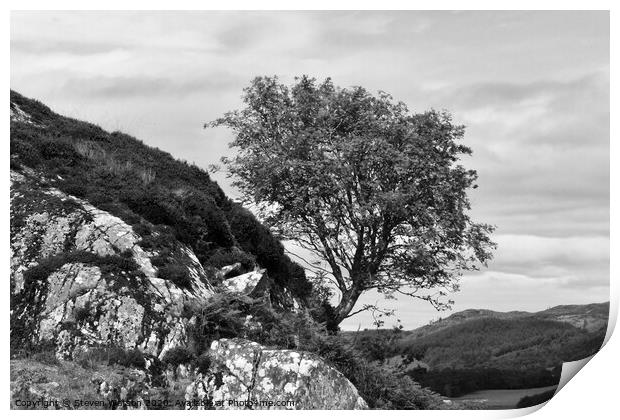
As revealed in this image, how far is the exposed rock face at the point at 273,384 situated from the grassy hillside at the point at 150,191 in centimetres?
326

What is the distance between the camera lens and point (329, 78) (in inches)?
1012

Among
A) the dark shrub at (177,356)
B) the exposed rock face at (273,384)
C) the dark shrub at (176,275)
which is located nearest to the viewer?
the exposed rock face at (273,384)

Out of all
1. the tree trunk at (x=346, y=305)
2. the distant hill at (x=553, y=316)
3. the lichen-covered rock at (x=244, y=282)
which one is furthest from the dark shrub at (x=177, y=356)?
the distant hill at (x=553, y=316)

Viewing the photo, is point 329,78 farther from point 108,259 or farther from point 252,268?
point 108,259

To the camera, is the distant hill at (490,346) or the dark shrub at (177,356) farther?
the distant hill at (490,346)

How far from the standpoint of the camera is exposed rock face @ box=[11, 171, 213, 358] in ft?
56.7

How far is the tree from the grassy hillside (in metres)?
1.49

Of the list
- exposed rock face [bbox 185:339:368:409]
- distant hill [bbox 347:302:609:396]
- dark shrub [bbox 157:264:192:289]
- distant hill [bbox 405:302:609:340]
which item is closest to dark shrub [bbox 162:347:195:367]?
exposed rock face [bbox 185:339:368:409]

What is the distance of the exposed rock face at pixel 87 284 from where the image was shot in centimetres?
1728

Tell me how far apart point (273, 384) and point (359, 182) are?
31.6 ft

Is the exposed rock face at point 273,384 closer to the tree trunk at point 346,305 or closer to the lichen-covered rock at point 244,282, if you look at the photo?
the lichen-covered rock at point 244,282

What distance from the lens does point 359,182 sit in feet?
79.9

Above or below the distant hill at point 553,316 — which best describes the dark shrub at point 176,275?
above
